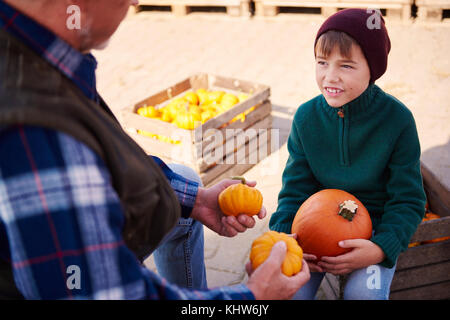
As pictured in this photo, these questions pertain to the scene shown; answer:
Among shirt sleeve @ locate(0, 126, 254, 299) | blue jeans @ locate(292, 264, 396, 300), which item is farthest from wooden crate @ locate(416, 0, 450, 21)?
shirt sleeve @ locate(0, 126, 254, 299)

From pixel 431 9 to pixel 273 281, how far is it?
6350 millimetres

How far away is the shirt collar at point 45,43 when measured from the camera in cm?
124

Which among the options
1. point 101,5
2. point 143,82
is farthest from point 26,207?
point 143,82

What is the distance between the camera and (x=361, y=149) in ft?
7.47

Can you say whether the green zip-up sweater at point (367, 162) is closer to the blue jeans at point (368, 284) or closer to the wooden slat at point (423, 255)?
the blue jeans at point (368, 284)

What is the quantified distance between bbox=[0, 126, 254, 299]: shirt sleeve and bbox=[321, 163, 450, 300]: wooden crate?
4.59 feet

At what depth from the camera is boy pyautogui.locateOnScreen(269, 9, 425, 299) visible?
2.06m

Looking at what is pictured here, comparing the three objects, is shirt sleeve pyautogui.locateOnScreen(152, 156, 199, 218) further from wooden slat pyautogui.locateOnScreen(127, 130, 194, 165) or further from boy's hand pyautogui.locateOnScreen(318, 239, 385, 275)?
wooden slat pyautogui.locateOnScreen(127, 130, 194, 165)

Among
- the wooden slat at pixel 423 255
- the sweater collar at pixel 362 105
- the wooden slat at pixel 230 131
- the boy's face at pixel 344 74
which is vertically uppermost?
the boy's face at pixel 344 74

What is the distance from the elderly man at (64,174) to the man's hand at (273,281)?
6 cm

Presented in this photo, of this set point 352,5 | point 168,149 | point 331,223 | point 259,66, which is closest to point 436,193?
point 331,223

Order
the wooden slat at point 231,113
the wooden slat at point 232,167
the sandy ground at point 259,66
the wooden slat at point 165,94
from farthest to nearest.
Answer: the wooden slat at point 165,94, the sandy ground at point 259,66, the wooden slat at point 232,167, the wooden slat at point 231,113

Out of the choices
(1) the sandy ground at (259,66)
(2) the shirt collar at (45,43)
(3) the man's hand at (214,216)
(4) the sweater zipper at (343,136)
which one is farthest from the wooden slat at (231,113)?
(2) the shirt collar at (45,43)

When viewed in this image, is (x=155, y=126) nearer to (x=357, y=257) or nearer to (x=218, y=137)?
(x=218, y=137)
